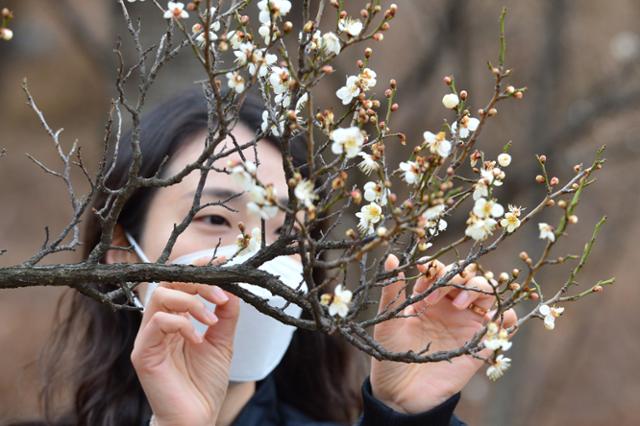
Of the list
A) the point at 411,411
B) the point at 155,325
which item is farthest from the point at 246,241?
the point at 411,411

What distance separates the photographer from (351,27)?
128 cm

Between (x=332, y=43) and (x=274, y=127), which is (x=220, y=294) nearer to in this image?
(x=274, y=127)

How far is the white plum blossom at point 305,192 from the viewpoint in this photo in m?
1.15

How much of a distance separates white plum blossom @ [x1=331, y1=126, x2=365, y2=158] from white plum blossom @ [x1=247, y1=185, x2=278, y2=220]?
11 cm

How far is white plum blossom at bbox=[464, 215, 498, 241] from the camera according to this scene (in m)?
1.26

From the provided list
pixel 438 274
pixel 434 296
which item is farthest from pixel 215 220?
pixel 438 274

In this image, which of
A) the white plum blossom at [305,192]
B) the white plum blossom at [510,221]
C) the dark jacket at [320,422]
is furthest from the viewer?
the dark jacket at [320,422]

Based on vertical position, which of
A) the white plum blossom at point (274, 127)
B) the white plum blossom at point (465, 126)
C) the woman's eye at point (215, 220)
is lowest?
the white plum blossom at point (274, 127)

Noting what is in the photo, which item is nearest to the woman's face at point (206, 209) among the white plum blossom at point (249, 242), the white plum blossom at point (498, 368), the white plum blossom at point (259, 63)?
the white plum blossom at point (249, 242)

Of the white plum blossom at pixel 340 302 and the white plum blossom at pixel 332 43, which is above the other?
the white plum blossom at pixel 332 43

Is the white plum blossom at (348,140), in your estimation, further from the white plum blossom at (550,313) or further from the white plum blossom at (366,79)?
the white plum blossom at (550,313)

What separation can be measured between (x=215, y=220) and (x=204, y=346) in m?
0.34

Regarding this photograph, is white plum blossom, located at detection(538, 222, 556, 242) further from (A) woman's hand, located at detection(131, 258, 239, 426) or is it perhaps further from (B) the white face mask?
(B) the white face mask

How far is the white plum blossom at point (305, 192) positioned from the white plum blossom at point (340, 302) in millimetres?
131
